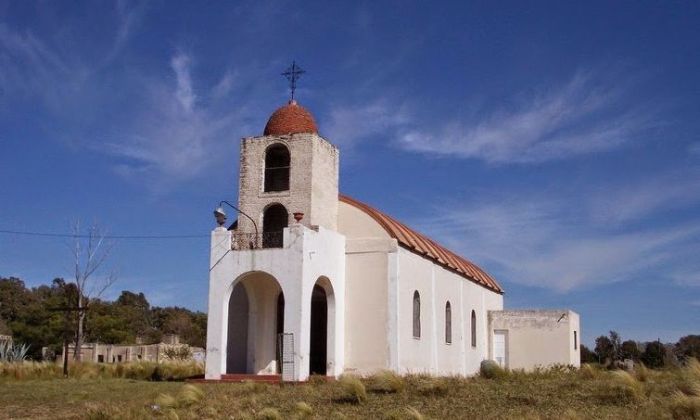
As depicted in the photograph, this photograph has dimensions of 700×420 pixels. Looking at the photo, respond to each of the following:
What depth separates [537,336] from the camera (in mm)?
38219

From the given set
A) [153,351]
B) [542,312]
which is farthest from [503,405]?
[153,351]

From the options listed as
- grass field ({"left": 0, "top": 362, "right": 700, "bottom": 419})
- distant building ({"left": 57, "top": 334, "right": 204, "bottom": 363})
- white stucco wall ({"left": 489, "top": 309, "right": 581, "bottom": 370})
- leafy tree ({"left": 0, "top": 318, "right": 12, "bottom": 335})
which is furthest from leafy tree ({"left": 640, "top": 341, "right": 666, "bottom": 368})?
leafy tree ({"left": 0, "top": 318, "right": 12, "bottom": 335})

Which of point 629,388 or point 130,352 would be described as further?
point 130,352

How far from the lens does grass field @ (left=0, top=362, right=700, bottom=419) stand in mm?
14031

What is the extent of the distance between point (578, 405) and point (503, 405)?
1405mm

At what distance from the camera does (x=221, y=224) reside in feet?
81.8

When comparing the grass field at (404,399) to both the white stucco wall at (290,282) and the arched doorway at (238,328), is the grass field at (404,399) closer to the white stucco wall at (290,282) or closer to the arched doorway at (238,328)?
the white stucco wall at (290,282)

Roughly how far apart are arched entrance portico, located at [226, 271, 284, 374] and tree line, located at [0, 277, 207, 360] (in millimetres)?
11697

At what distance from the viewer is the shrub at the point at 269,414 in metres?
14.8

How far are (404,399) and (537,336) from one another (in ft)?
77.9

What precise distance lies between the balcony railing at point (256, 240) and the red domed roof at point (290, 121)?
3.54m

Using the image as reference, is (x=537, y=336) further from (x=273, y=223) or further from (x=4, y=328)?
(x=4, y=328)

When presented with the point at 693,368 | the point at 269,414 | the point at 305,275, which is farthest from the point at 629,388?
the point at 305,275

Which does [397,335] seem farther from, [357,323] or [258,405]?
[258,405]
